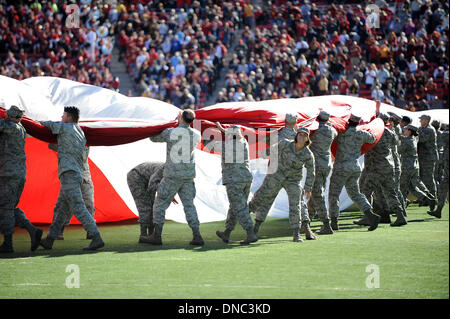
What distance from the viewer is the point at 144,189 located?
9.74m

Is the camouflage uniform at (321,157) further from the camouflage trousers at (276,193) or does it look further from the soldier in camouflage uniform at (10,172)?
the soldier in camouflage uniform at (10,172)

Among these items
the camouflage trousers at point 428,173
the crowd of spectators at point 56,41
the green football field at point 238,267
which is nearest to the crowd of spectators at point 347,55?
the crowd of spectators at point 56,41

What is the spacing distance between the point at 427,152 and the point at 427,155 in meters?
0.06

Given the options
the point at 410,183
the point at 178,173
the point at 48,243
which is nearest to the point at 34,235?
the point at 48,243

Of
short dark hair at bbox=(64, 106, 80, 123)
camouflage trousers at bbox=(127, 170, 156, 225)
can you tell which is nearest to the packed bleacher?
camouflage trousers at bbox=(127, 170, 156, 225)

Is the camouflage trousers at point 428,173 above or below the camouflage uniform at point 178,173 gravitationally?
below

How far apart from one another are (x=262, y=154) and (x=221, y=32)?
1710 centimetres

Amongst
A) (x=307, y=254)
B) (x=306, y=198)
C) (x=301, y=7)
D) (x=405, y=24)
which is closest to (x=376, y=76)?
(x=405, y=24)

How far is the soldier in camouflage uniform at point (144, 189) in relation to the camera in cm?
966

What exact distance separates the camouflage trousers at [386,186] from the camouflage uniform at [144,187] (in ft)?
11.6

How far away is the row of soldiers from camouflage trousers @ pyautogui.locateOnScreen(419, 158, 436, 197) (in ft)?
7.44

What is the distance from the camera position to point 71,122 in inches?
349

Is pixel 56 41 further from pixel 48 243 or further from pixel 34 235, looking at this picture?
pixel 34 235
